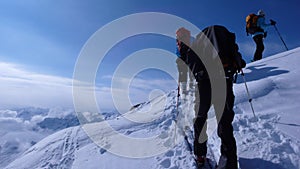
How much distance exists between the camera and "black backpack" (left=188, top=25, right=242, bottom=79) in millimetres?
3967

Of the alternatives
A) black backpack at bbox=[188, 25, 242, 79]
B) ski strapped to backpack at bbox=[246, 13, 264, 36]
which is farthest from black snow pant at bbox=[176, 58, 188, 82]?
ski strapped to backpack at bbox=[246, 13, 264, 36]

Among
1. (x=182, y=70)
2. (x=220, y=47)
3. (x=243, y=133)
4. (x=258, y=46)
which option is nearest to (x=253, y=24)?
(x=258, y=46)

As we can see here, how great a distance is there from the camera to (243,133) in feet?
18.0

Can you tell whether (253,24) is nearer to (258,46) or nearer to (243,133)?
(258,46)

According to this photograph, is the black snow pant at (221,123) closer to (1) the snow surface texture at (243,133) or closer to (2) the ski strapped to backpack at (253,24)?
(1) the snow surface texture at (243,133)

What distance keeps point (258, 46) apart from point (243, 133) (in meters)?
8.29

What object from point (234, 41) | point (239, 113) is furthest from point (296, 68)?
point (234, 41)

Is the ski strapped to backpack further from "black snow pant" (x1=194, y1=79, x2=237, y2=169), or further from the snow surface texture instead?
"black snow pant" (x1=194, y1=79, x2=237, y2=169)

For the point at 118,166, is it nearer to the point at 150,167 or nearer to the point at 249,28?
the point at 150,167

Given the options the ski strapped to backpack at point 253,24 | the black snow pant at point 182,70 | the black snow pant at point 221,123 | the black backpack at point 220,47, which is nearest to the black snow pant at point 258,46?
the ski strapped to backpack at point 253,24

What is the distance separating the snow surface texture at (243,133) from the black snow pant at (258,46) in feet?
5.30

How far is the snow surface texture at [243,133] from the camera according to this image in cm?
456

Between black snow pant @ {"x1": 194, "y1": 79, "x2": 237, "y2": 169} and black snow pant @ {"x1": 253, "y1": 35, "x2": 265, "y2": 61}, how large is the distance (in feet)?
29.7

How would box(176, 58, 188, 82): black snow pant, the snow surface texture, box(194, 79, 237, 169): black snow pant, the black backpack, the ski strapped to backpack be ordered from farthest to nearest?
1. the ski strapped to backpack
2. box(176, 58, 188, 82): black snow pant
3. the snow surface texture
4. the black backpack
5. box(194, 79, 237, 169): black snow pant
